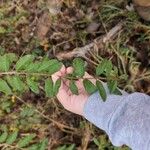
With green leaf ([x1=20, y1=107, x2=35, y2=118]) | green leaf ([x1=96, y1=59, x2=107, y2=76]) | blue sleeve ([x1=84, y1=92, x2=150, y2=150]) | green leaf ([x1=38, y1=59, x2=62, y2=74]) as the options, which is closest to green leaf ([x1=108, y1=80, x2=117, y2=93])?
green leaf ([x1=96, y1=59, x2=107, y2=76])

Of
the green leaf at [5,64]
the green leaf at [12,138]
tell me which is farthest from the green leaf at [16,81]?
the green leaf at [12,138]

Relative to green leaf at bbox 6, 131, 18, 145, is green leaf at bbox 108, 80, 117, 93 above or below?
above

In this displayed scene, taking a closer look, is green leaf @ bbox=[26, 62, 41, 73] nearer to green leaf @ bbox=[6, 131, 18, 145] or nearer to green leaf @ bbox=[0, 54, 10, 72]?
green leaf @ bbox=[0, 54, 10, 72]

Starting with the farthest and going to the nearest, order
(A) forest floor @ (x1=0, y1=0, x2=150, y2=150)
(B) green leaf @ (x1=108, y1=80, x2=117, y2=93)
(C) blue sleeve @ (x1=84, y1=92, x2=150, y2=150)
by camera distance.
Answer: (A) forest floor @ (x1=0, y1=0, x2=150, y2=150) → (C) blue sleeve @ (x1=84, y1=92, x2=150, y2=150) → (B) green leaf @ (x1=108, y1=80, x2=117, y2=93)

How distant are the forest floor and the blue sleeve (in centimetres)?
46

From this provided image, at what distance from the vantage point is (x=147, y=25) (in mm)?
2416

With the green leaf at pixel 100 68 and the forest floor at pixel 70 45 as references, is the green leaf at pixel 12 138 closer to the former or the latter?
the forest floor at pixel 70 45

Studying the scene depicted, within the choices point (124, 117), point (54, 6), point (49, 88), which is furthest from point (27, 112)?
point (49, 88)

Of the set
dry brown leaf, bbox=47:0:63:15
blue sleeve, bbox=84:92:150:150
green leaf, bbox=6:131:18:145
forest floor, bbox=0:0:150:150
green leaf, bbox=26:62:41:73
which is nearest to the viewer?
green leaf, bbox=26:62:41:73

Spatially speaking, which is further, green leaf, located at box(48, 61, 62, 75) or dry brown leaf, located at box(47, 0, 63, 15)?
dry brown leaf, located at box(47, 0, 63, 15)

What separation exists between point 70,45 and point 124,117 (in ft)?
2.74

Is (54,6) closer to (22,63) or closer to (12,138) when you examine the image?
(12,138)

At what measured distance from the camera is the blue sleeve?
1729 mm

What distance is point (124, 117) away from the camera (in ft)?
5.98
